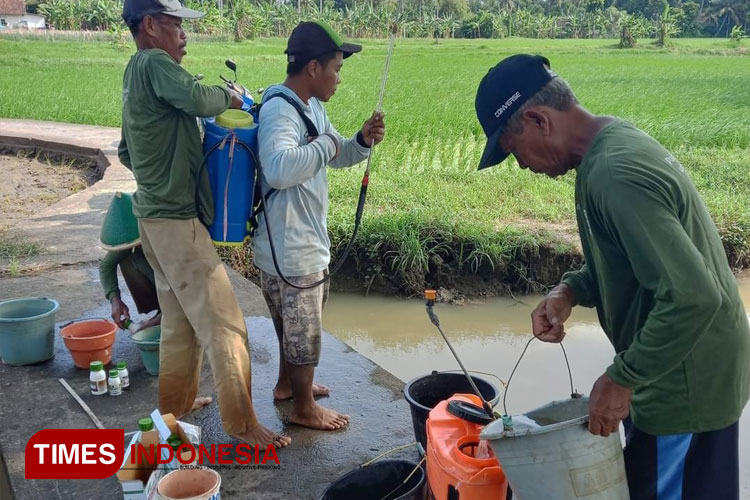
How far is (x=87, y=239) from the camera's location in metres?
5.70

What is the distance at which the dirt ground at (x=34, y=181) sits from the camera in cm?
735

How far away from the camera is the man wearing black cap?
2566mm

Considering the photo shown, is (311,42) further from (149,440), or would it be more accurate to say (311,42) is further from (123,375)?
(123,375)

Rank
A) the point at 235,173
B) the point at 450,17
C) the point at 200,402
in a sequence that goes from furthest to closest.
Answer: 1. the point at 450,17
2. the point at 200,402
3. the point at 235,173

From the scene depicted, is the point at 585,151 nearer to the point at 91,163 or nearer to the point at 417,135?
the point at 417,135

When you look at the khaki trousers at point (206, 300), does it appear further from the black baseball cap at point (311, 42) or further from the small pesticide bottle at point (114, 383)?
the black baseball cap at point (311, 42)

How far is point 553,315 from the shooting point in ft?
6.57

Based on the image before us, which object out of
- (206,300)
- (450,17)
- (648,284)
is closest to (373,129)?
(206,300)

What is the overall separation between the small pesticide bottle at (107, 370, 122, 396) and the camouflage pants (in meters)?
0.91

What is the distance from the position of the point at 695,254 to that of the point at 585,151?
0.38m

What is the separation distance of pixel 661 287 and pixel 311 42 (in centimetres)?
171

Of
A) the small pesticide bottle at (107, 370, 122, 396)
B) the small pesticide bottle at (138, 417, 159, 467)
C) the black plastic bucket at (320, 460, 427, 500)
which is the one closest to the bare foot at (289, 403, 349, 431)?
the black plastic bucket at (320, 460, 427, 500)

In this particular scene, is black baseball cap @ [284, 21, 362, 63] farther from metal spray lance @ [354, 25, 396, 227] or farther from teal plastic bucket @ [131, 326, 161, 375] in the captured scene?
teal plastic bucket @ [131, 326, 161, 375]

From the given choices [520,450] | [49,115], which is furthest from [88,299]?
[49,115]
